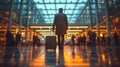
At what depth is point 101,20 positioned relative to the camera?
146 ft

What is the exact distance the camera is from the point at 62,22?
10.7 m

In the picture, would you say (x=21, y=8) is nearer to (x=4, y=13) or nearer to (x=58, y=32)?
(x=4, y=13)

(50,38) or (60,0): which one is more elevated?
(60,0)

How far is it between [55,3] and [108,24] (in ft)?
48.9

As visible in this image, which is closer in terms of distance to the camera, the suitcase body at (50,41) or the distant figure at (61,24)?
the suitcase body at (50,41)

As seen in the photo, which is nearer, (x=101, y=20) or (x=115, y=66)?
(x=115, y=66)

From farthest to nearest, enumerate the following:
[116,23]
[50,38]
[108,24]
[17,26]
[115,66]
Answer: [17,26]
[108,24]
[116,23]
[50,38]
[115,66]

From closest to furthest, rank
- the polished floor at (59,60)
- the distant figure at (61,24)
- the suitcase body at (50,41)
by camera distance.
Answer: the polished floor at (59,60), the suitcase body at (50,41), the distant figure at (61,24)

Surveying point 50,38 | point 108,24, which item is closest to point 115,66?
point 50,38

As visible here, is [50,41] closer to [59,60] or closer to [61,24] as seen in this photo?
[61,24]

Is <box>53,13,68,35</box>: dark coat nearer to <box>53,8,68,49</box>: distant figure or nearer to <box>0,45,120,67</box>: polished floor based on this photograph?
<box>53,8,68,49</box>: distant figure

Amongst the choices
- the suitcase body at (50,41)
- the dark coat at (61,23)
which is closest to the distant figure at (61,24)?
the dark coat at (61,23)

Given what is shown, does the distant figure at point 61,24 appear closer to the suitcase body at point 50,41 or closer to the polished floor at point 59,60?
the suitcase body at point 50,41

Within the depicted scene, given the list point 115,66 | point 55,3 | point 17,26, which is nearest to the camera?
point 115,66
